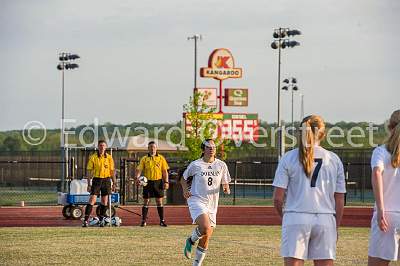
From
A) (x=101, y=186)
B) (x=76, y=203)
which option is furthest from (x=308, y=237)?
(x=76, y=203)

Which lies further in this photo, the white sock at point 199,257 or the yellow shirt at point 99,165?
the yellow shirt at point 99,165

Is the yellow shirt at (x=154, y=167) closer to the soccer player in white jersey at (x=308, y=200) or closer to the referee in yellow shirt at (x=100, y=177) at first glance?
the referee in yellow shirt at (x=100, y=177)

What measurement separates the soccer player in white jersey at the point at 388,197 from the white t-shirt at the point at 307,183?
20.9 inches

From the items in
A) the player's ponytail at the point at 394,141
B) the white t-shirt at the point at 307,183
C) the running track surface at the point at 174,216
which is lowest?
the running track surface at the point at 174,216

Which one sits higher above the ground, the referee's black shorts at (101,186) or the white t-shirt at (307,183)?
the white t-shirt at (307,183)

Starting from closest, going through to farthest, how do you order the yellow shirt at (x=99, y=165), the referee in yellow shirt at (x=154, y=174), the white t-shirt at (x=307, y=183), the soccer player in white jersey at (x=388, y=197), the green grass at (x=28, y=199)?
the white t-shirt at (x=307, y=183) < the soccer player in white jersey at (x=388, y=197) < the yellow shirt at (x=99, y=165) < the referee in yellow shirt at (x=154, y=174) < the green grass at (x=28, y=199)

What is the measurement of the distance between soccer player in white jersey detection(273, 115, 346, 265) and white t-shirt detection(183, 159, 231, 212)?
5.79 meters

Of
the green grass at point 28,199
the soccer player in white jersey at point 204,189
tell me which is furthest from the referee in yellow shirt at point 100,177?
the green grass at point 28,199

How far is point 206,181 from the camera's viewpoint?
14.9 m

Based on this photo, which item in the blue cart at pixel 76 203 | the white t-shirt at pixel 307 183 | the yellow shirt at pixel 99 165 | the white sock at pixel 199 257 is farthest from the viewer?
the blue cart at pixel 76 203

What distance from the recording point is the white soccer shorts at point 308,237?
28.9ft

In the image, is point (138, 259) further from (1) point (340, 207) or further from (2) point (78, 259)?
(1) point (340, 207)

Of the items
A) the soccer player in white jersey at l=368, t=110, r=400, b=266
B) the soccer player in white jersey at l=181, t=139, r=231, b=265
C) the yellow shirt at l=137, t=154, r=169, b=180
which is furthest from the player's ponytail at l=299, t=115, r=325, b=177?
the yellow shirt at l=137, t=154, r=169, b=180

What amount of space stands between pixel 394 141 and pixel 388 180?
393mm
